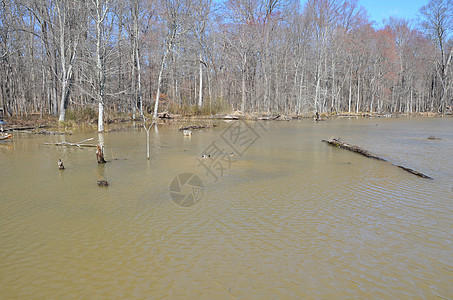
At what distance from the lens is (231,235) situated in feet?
13.7

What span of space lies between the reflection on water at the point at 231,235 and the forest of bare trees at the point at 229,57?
17551mm

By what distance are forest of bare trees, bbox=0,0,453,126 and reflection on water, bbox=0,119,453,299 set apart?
17551mm

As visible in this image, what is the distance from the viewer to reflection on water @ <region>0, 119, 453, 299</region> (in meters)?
3.06

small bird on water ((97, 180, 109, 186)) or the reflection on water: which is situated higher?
small bird on water ((97, 180, 109, 186))

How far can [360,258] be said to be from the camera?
3.53 meters

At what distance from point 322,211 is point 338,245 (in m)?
1.24

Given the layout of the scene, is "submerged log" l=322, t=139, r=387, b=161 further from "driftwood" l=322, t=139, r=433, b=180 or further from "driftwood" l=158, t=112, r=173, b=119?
"driftwood" l=158, t=112, r=173, b=119

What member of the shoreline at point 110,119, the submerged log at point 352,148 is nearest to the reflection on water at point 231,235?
the submerged log at point 352,148

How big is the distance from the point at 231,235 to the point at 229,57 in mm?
35772

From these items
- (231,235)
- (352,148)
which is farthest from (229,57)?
(231,235)

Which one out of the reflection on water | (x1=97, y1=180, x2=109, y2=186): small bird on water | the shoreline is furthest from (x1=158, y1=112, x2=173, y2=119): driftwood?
(x1=97, y1=180, x2=109, y2=186): small bird on water

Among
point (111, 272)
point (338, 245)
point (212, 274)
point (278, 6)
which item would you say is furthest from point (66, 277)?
point (278, 6)

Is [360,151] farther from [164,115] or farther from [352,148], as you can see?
[164,115]

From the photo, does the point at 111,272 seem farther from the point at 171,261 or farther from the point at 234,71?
the point at 234,71
